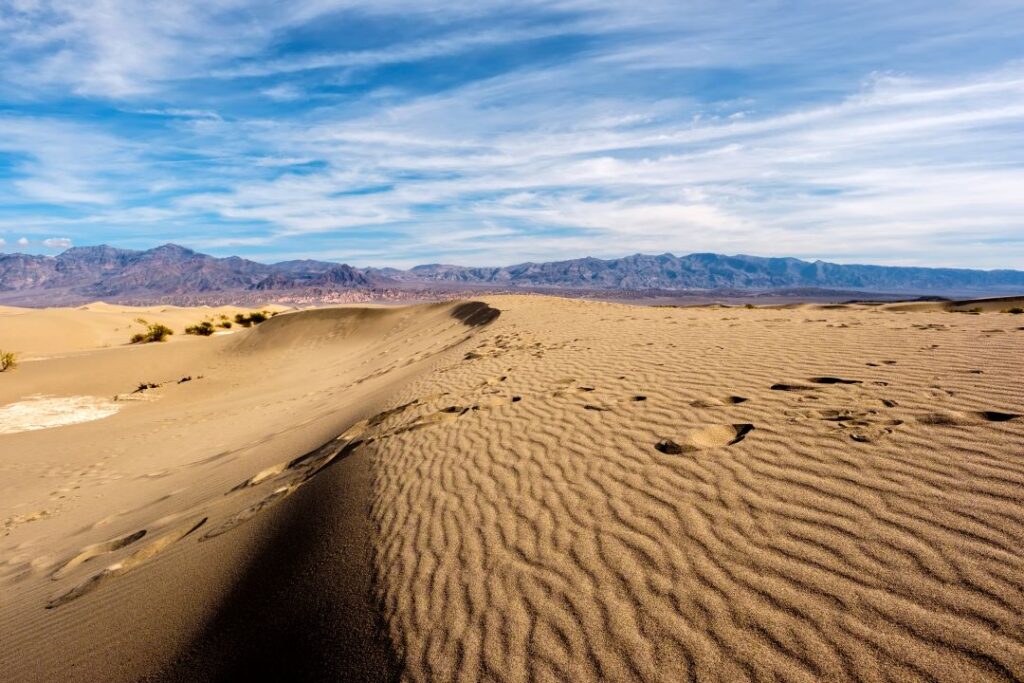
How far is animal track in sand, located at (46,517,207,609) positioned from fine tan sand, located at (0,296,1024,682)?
3 cm

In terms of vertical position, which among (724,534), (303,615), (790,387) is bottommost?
(303,615)

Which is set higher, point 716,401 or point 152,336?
point 716,401

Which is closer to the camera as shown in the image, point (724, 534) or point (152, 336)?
point (724, 534)

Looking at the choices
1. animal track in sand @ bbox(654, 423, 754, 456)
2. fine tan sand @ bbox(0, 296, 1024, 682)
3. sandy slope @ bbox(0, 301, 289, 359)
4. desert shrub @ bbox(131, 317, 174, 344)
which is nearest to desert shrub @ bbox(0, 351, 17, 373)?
sandy slope @ bbox(0, 301, 289, 359)

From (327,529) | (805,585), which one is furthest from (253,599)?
(805,585)

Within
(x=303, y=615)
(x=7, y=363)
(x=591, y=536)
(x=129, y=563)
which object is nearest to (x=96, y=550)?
(x=129, y=563)

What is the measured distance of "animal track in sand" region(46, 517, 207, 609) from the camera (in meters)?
4.20

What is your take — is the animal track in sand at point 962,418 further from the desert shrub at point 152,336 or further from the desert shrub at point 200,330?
the desert shrub at point 200,330

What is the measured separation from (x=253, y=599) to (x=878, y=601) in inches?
140

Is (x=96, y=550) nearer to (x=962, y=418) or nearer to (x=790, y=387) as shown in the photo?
(x=790, y=387)

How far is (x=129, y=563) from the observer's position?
14.9 feet

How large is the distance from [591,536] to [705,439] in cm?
156

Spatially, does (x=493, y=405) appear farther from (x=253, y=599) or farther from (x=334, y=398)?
(x=334, y=398)

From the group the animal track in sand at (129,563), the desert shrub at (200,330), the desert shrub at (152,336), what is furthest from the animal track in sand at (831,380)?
the desert shrub at (200,330)
